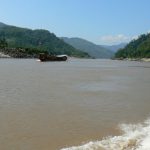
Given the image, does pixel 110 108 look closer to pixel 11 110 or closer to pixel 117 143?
pixel 11 110

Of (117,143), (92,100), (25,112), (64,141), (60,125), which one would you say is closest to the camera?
(117,143)

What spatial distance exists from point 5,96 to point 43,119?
379 inches

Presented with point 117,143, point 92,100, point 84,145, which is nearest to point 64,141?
point 84,145

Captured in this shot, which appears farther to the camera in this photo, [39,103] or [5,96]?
[5,96]

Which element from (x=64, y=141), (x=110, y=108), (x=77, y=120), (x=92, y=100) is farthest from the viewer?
(x=92, y=100)

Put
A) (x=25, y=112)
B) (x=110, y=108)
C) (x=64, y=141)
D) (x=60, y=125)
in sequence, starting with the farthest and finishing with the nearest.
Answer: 1. (x=110, y=108)
2. (x=25, y=112)
3. (x=60, y=125)
4. (x=64, y=141)

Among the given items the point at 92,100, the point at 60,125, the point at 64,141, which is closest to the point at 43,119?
the point at 60,125

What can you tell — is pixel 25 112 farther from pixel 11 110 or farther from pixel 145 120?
pixel 145 120

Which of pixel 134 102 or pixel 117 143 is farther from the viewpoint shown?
pixel 134 102

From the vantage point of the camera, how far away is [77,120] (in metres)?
20.3

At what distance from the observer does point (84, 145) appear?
1478cm

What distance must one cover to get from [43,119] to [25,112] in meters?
2.18

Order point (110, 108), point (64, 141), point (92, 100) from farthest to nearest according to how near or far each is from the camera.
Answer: point (92, 100)
point (110, 108)
point (64, 141)

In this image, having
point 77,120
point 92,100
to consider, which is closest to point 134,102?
point 92,100
